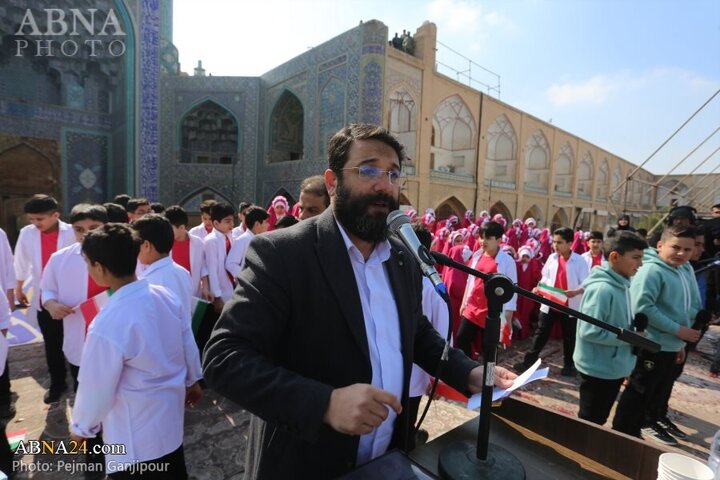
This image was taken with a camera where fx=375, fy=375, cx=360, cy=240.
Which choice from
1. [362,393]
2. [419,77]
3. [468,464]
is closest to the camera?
[362,393]

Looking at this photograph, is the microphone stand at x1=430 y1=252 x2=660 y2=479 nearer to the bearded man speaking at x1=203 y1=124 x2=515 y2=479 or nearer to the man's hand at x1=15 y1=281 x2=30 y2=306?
the bearded man speaking at x1=203 y1=124 x2=515 y2=479

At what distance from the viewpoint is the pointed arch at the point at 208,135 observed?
17719 mm

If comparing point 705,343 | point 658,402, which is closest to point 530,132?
point 705,343

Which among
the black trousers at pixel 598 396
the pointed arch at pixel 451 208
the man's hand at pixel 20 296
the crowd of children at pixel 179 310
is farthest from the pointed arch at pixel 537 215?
the man's hand at pixel 20 296

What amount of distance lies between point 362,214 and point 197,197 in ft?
57.5

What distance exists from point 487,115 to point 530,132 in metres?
4.02

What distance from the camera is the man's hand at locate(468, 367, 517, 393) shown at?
1.21 metres

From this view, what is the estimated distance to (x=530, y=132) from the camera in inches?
800

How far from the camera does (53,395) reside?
346 centimetres

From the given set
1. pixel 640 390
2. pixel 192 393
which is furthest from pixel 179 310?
pixel 640 390

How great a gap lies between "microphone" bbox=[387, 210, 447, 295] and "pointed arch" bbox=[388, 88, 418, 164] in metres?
13.2

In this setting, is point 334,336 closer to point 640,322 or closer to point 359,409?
point 359,409

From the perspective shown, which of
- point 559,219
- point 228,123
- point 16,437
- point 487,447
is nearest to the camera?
point 487,447

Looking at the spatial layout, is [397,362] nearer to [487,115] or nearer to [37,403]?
[37,403]
